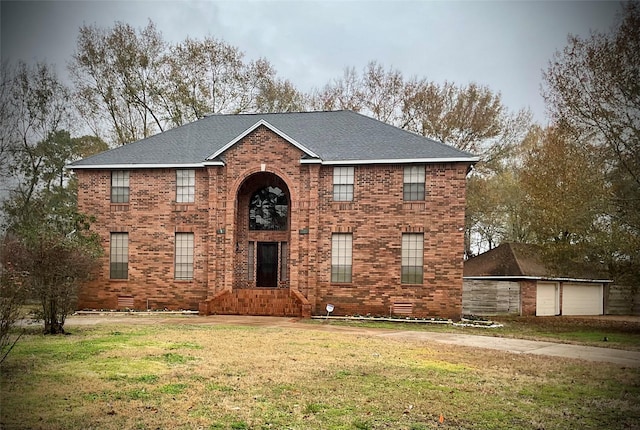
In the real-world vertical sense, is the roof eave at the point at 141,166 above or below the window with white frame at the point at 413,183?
above

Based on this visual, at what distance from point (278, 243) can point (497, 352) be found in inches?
518

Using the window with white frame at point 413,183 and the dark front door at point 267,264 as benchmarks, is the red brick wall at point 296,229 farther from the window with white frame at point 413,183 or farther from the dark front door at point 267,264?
the dark front door at point 267,264

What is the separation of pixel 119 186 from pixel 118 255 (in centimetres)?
288

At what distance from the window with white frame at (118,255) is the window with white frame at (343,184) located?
8.92 metres

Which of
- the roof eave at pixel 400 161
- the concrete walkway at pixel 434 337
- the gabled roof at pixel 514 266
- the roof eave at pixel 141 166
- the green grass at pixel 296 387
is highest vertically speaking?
the roof eave at pixel 400 161

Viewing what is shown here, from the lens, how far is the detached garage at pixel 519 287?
28.2m

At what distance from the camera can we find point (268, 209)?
2488 centimetres

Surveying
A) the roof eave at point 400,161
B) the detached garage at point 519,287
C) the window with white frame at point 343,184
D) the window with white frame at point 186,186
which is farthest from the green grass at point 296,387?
the detached garage at point 519,287

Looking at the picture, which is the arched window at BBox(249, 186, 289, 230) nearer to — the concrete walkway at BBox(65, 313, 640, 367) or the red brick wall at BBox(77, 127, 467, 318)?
the red brick wall at BBox(77, 127, 467, 318)

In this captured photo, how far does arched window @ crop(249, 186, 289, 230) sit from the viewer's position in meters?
24.7

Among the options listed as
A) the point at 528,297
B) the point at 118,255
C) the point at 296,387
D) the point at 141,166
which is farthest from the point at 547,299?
the point at 296,387

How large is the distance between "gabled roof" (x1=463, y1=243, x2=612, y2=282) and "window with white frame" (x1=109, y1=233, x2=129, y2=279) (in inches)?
694

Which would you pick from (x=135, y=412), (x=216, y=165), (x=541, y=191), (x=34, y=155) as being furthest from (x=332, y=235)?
(x=34, y=155)

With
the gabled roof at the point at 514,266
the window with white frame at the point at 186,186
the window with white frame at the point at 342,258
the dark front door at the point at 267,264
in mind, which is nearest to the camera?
the window with white frame at the point at 342,258
